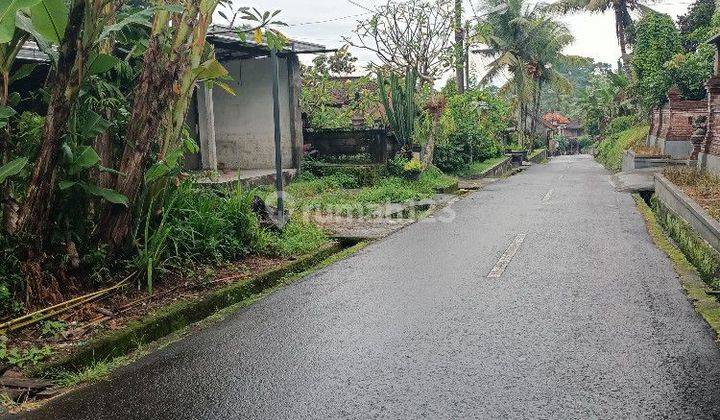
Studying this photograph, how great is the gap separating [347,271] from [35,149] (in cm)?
373

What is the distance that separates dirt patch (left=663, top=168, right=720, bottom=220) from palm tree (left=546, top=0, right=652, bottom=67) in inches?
1188

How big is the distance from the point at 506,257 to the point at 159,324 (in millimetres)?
4658

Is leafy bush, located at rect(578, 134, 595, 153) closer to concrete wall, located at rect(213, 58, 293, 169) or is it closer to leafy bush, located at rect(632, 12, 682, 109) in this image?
leafy bush, located at rect(632, 12, 682, 109)

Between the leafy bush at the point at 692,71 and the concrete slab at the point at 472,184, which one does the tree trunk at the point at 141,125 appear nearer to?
the concrete slab at the point at 472,184

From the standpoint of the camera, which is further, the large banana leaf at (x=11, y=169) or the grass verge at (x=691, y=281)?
the grass verge at (x=691, y=281)

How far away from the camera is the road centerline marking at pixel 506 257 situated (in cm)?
723

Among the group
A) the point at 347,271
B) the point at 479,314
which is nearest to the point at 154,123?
the point at 347,271

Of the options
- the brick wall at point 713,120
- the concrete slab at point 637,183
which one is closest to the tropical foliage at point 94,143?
the concrete slab at point 637,183

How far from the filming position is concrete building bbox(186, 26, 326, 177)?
59.3ft

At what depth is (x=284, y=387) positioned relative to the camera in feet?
13.1

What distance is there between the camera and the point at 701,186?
13406mm

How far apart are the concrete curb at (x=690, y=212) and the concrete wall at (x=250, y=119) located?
10.0 m

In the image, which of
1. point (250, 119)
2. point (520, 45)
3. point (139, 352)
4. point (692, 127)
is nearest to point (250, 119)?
point (250, 119)

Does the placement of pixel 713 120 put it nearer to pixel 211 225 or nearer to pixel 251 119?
pixel 251 119
